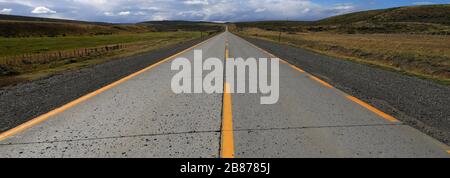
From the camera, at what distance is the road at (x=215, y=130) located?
139 inches

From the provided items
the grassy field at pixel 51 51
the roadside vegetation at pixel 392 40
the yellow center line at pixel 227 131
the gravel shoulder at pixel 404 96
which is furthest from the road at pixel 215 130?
the roadside vegetation at pixel 392 40

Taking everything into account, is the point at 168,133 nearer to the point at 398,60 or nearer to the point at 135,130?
the point at 135,130

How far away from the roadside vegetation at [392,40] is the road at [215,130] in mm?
5720

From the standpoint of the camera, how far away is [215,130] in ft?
14.0

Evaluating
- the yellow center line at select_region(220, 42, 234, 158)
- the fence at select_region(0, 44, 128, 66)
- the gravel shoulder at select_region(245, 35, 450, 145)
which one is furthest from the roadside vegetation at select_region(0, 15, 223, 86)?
the gravel shoulder at select_region(245, 35, 450, 145)

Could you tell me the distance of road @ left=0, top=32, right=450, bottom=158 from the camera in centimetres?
352

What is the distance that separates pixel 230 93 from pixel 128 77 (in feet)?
12.8

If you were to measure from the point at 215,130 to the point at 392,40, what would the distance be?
45.2 meters

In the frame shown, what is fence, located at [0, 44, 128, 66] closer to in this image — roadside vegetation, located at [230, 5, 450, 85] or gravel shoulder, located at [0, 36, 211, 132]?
gravel shoulder, located at [0, 36, 211, 132]

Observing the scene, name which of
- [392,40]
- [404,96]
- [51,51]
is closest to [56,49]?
[51,51]

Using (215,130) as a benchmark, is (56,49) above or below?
above

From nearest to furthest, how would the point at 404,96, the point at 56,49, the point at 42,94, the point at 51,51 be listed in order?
1. the point at 404,96
2. the point at 42,94
3. the point at 51,51
4. the point at 56,49

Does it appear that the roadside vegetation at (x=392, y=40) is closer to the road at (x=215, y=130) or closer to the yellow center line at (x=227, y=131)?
the road at (x=215, y=130)

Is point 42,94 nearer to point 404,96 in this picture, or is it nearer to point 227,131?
point 227,131
